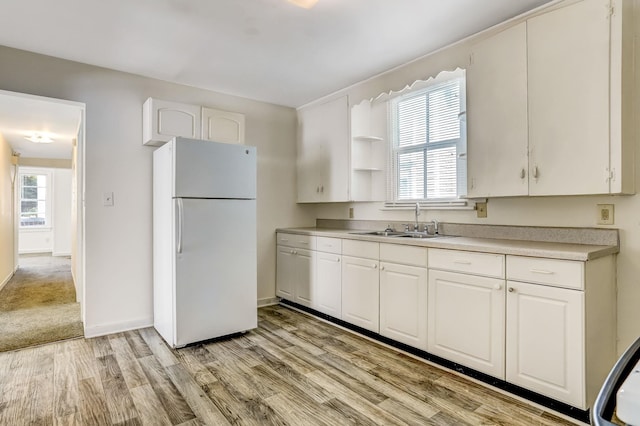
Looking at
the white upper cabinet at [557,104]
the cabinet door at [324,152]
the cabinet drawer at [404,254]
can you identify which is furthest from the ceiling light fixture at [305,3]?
the cabinet drawer at [404,254]

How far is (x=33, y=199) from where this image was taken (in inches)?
353

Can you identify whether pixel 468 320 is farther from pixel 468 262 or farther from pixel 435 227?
pixel 435 227

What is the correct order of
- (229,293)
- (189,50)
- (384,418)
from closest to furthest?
(384,418) < (189,50) < (229,293)

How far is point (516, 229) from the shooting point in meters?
2.66

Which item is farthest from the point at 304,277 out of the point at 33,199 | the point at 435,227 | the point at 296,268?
the point at 33,199

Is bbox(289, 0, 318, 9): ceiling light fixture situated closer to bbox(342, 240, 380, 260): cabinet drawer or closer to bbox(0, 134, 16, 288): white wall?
bbox(342, 240, 380, 260): cabinet drawer

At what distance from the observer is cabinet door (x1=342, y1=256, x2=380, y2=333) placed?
309 cm

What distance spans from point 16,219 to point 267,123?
5409 mm

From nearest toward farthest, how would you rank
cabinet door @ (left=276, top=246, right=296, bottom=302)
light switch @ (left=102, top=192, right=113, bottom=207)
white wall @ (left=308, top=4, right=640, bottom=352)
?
white wall @ (left=308, top=4, right=640, bottom=352) → light switch @ (left=102, top=192, right=113, bottom=207) → cabinet door @ (left=276, top=246, right=296, bottom=302)

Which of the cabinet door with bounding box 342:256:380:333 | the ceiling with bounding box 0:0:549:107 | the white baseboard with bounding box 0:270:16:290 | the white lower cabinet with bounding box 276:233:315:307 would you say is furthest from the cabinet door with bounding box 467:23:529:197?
the white baseboard with bounding box 0:270:16:290

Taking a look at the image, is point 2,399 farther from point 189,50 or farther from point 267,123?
point 267,123

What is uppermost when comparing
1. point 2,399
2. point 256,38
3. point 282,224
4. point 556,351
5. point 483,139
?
point 256,38

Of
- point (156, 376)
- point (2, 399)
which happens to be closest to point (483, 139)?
point (156, 376)

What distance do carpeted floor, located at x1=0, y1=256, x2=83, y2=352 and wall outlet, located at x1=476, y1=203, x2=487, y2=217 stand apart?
3.61m
